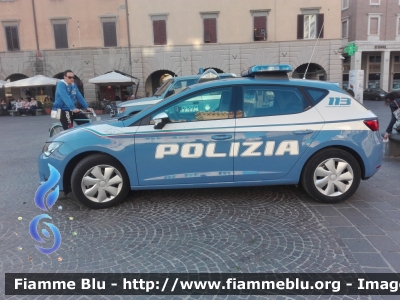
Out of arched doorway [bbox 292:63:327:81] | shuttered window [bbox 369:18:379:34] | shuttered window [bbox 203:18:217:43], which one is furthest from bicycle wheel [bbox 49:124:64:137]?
shuttered window [bbox 369:18:379:34]

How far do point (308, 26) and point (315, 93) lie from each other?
2376cm

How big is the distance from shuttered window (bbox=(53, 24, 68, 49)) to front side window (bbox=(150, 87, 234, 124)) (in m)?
24.8

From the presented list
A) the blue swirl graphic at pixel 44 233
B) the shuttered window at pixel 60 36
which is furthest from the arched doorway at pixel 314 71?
the blue swirl graphic at pixel 44 233

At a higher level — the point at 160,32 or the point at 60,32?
the point at 60,32

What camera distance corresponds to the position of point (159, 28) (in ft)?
83.5

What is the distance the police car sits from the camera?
4156 mm

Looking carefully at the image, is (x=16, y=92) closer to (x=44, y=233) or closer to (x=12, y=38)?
(x=12, y=38)

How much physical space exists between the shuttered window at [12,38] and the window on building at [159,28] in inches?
412

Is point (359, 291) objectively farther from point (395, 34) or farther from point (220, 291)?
point (395, 34)

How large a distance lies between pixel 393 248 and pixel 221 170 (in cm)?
200

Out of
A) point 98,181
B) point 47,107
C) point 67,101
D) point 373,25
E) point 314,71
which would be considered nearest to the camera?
point 98,181

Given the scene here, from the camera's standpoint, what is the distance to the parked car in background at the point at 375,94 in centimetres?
3123

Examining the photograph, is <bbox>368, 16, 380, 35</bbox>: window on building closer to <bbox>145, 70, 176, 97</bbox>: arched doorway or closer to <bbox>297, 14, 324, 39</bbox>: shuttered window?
<bbox>297, 14, 324, 39</bbox>: shuttered window

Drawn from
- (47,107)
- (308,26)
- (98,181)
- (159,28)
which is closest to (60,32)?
(47,107)
